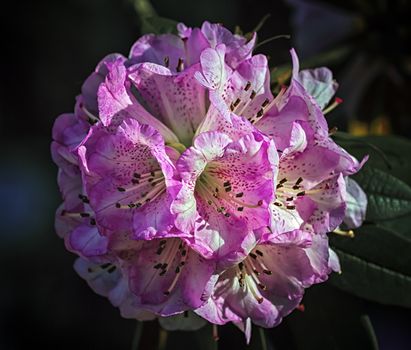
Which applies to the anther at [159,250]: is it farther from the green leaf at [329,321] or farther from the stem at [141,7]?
the stem at [141,7]

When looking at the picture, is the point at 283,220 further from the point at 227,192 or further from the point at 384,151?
the point at 384,151

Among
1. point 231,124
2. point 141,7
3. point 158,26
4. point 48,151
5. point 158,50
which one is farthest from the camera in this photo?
point 48,151

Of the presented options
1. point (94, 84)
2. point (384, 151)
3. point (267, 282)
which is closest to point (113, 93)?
point (94, 84)

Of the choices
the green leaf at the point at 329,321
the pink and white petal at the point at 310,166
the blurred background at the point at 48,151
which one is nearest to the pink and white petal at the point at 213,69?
the pink and white petal at the point at 310,166

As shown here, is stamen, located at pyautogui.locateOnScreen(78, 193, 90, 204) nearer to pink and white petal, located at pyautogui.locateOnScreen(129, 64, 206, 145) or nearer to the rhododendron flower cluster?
the rhododendron flower cluster

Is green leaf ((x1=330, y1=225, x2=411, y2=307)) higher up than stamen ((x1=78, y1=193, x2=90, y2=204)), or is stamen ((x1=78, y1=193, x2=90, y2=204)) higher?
stamen ((x1=78, y1=193, x2=90, y2=204))

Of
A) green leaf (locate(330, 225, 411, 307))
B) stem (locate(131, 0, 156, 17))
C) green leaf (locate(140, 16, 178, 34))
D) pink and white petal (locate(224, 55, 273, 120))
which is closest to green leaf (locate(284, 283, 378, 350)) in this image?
green leaf (locate(330, 225, 411, 307))
